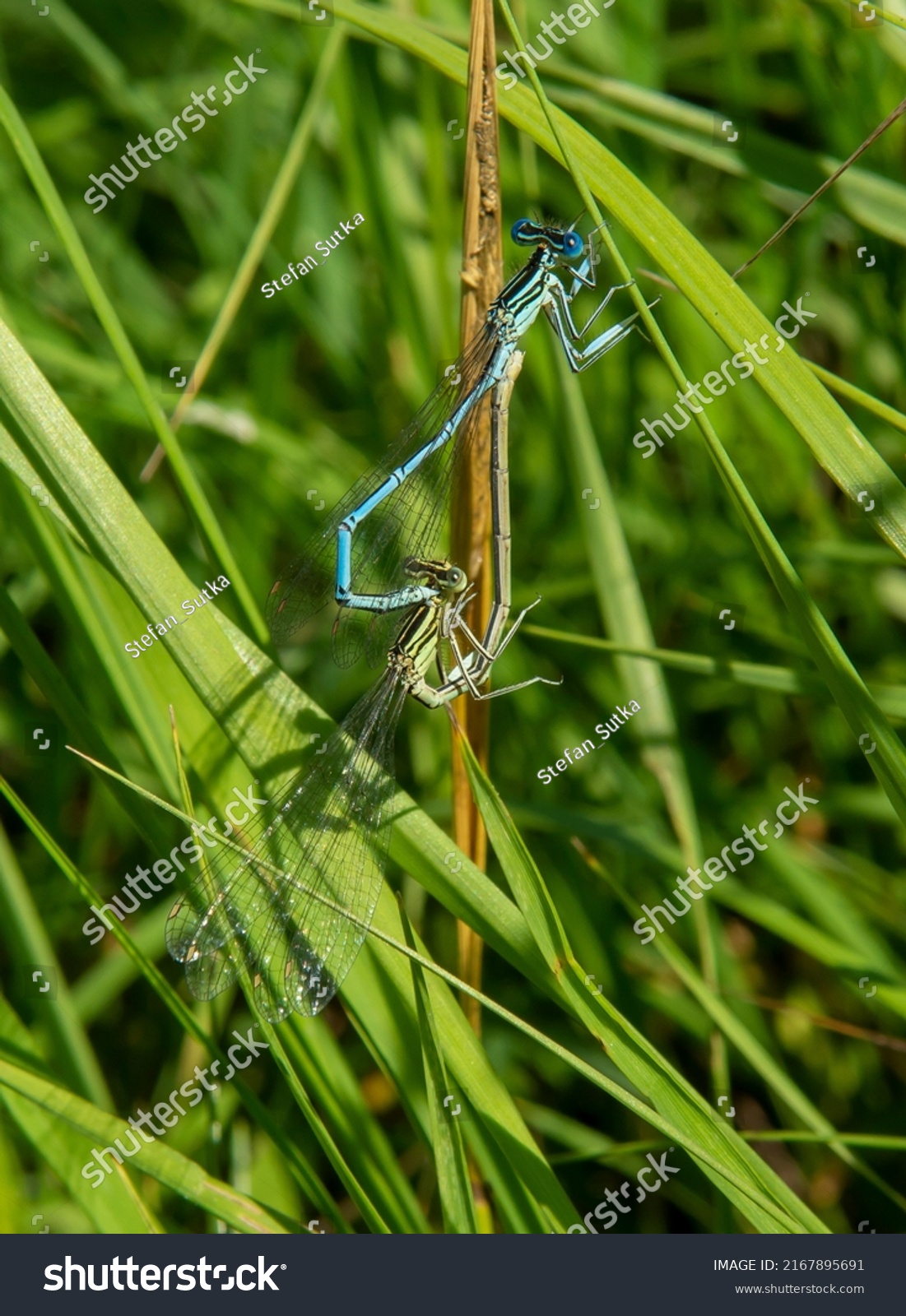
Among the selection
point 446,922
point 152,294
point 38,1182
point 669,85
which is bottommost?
point 446,922

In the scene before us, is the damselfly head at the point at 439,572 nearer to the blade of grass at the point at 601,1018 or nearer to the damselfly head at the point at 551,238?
the blade of grass at the point at 601,1018

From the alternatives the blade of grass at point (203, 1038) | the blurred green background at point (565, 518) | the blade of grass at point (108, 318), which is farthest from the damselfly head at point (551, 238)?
the blade of grass at point (203, 1038)

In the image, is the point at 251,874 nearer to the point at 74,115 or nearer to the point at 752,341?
the point at 752,341

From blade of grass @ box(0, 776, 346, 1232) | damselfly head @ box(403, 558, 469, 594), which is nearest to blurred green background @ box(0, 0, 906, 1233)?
damselfly head @ box(403, 558, 469, 594)


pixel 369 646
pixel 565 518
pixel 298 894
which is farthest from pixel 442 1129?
pixel 565 518

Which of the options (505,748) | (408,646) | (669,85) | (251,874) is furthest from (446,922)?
(669,85)

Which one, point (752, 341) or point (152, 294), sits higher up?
point (152, 294)

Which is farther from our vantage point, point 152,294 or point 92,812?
point 152,294

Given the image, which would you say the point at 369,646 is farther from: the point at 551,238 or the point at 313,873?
the point at 551,238
